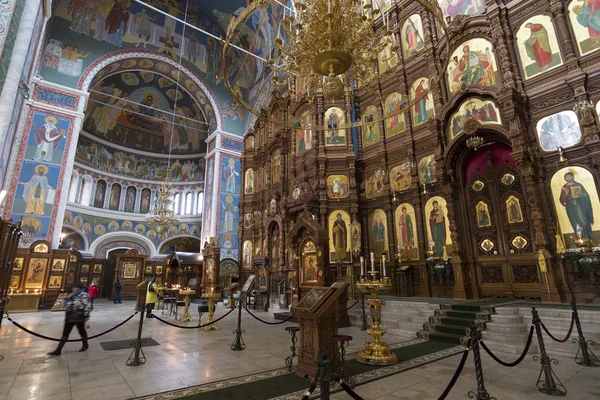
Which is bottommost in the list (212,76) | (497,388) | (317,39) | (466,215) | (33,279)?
(497,388)

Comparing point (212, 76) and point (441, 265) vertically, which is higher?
point (212, 76)

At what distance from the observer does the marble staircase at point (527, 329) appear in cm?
576

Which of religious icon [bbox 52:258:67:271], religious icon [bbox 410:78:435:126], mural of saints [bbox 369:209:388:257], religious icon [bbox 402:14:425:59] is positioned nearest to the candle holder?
mural of saints [bbox 369:209:388:257]

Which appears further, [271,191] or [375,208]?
[271,191]

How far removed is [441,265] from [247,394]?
887 centimetres

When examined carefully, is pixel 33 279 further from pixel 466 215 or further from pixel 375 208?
pixel 466 215

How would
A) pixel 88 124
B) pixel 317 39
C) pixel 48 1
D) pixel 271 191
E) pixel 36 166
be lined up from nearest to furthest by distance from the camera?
pixel 317 39, pixel 48 1, pixel 36 166, pixel 271 191, pixel 88 124

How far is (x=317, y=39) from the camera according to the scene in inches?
235

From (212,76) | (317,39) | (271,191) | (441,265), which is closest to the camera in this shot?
(317,39)

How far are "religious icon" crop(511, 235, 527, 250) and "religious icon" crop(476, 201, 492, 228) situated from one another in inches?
34.5

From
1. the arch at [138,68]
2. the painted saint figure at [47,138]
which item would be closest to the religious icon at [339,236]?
the arch at [138,68]

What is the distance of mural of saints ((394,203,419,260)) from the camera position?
12.2 metres

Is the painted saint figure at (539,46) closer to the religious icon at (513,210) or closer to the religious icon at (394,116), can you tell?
the religious icon at (513,210)

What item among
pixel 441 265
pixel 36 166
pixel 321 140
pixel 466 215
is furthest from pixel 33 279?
pixel 466 215
